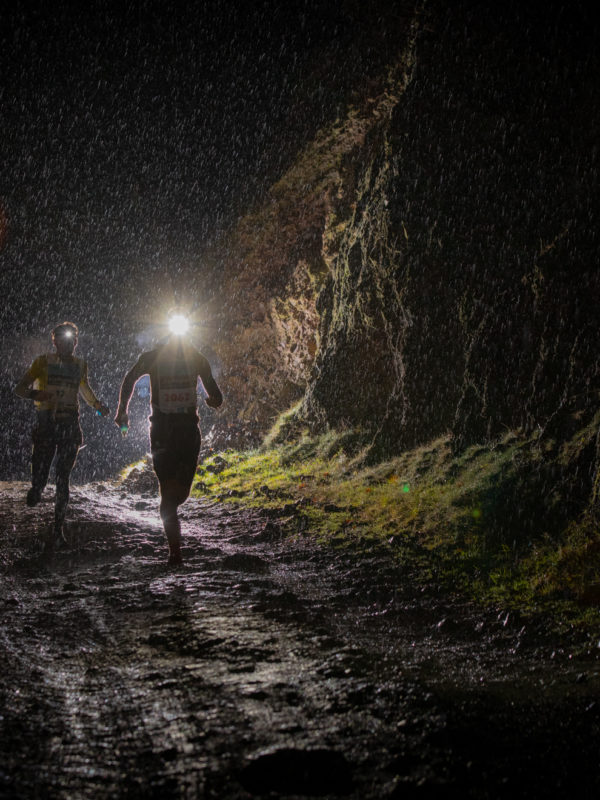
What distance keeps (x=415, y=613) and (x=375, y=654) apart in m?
0.86


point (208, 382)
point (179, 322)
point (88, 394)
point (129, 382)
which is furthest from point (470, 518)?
point (179, 322)

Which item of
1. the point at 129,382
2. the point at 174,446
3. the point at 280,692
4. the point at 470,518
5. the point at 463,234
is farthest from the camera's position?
the point at 463,234

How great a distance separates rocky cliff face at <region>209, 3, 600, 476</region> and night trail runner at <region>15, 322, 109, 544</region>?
177 inches

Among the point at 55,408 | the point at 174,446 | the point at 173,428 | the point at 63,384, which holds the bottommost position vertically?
the point at 174,446

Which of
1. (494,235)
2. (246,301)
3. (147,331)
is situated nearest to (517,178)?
(494,235)

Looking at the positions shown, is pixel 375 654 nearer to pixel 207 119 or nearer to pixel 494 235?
pixel 494 235

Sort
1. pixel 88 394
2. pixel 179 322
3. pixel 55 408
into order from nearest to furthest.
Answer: pixel 55 408, pixel 88 394, pixel 179 322

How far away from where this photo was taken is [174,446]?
4.19 metres

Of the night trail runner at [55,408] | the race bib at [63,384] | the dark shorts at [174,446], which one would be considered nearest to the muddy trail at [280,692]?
the dark shorts at [174,446]

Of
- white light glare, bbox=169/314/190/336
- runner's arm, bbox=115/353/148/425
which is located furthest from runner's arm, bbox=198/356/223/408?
white light glare, bbox=169/314/190/336

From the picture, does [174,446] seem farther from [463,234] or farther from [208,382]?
[463,234]

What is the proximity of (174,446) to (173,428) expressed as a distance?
0.53 ft

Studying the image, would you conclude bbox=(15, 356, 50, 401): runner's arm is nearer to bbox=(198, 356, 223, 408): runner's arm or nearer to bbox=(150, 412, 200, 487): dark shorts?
bbox=(150, 412, 200, 487): dark shorts

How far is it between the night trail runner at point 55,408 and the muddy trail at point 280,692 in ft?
6.04
